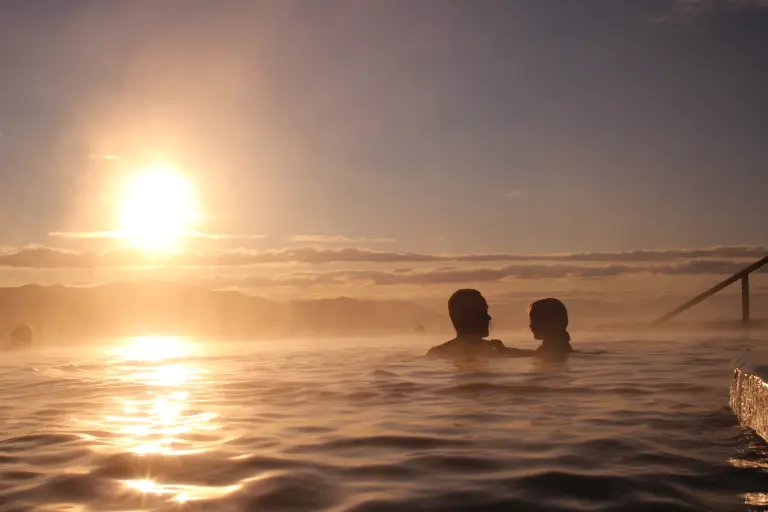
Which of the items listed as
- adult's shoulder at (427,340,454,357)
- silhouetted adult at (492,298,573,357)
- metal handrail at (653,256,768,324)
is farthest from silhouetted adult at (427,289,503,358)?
metal handrail at (653,256,768,324)

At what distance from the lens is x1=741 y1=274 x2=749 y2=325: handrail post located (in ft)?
115

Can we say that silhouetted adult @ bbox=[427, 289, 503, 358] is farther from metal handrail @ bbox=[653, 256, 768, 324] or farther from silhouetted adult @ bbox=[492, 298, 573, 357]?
metal handrail @ bbox=[653, 256, 768, 324]

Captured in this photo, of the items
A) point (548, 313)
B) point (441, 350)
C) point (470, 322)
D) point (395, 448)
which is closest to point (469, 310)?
point (470, 322)

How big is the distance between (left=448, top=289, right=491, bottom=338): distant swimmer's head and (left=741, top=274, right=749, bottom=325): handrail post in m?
23.3

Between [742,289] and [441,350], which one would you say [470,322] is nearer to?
[441,350]

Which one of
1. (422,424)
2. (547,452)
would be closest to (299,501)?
(547,452)

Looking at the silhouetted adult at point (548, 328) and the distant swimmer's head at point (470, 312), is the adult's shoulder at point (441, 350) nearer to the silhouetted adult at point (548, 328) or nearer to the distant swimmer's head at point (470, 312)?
the distant swimmer's head at point (470, 312)

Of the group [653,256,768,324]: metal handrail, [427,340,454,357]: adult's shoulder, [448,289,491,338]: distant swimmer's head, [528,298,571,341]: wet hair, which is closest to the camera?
[528,298,571,341]: wet hair

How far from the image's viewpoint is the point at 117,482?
5.22 metres

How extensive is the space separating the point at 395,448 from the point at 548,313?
1163cm

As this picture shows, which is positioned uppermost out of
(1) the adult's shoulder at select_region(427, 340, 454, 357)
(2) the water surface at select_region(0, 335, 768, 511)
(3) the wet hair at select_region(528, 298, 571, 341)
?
(3) the wet hair at select_region(528, 298, 571, 341)

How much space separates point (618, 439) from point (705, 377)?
251 inches

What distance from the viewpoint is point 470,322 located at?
17.9m

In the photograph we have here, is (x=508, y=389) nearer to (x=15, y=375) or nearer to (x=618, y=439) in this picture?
(x=618, y=439)
